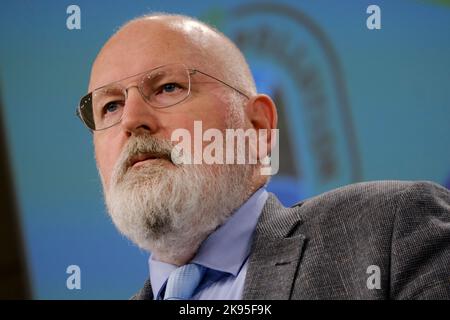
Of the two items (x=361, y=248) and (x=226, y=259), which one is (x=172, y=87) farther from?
(x=361, y=248)

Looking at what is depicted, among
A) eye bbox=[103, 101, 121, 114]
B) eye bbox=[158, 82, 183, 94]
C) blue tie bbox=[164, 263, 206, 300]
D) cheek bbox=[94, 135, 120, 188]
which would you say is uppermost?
eye bbox=[158, 82, 183, 94]

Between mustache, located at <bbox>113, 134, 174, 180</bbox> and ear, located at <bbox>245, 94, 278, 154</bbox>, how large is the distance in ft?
0.99

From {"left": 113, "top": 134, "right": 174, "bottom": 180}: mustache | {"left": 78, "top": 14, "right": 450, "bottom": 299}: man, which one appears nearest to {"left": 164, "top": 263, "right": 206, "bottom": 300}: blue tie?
{"left": 78, "top": 14, "right": 450, "bottom": 299}: man

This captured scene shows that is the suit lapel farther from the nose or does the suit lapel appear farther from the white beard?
the nose

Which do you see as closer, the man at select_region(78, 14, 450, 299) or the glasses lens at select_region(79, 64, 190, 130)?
the man at select_region(78, 14, 450, 299)

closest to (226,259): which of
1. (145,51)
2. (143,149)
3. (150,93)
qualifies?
(143,149)

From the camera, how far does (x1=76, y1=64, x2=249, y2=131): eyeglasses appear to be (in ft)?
5.24

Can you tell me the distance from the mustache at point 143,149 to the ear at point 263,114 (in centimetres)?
30

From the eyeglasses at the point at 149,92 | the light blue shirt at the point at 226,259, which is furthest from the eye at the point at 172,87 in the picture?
the light blue shirt at the point at 226,259

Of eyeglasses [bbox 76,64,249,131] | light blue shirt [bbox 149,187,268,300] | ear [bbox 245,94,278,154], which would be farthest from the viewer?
ear [bbox 245,94,278,154]

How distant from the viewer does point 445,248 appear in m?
1.31

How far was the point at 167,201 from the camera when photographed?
1.51 meters
